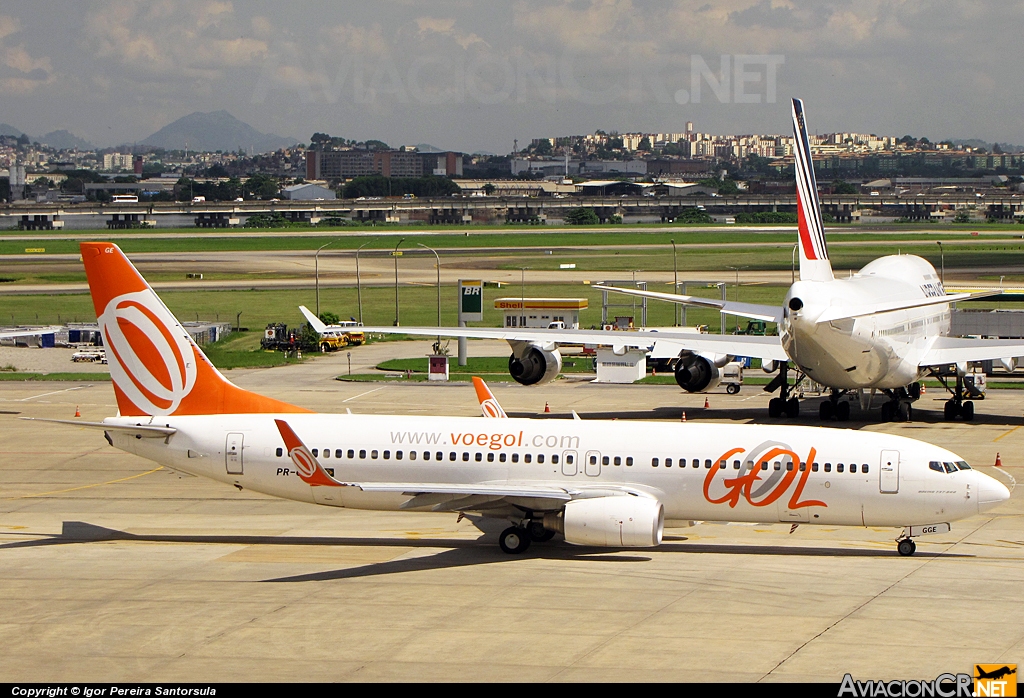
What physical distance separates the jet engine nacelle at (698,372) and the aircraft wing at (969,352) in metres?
9.53

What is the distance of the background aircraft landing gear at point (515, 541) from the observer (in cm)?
3316

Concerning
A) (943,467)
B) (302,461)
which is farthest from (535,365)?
(943,467)

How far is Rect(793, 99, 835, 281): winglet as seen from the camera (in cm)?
5491

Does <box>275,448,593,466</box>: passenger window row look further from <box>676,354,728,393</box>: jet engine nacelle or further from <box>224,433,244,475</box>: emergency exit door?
<box>676,354,728,393</box>: jet engine nacelle

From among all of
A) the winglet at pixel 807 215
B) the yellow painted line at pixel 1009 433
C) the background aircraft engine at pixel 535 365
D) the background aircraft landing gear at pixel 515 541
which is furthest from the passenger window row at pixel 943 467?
the background aircraft engine at pixel 535 365

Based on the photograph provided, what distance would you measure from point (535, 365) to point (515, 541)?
77.2ft

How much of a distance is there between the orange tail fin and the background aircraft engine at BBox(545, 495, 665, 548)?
31.6ft

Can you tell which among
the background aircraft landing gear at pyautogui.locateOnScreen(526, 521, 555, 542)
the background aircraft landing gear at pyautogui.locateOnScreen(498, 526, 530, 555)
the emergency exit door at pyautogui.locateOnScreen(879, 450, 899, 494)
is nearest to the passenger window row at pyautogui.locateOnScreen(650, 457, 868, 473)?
the emergency exit door at pyautogui.locateOnScreen(879, 450, 899, 494)

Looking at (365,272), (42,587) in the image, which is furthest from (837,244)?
(42,587)

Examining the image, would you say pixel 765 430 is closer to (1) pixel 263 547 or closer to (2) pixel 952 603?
(2) pixel 952 603

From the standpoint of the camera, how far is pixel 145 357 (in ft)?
116

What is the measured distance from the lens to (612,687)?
22578 millimetres

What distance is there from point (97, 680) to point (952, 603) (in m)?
18.5

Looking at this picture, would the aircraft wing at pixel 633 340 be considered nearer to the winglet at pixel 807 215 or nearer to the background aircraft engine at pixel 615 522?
the winglet at pixel 807 215
